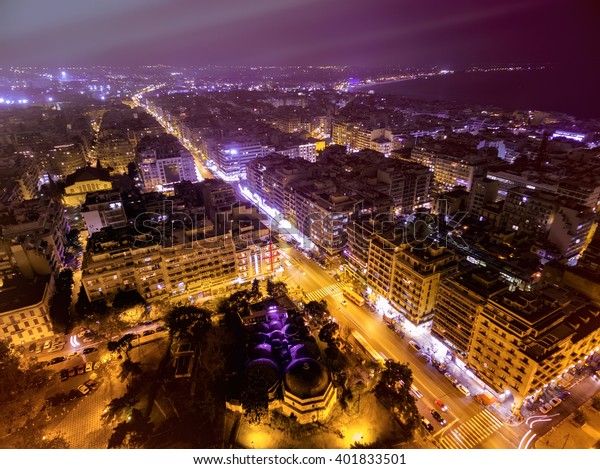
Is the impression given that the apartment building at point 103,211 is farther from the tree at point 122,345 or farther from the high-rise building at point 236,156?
the high-rise building at point 236,156

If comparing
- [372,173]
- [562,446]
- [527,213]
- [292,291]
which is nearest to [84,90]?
[372,173]

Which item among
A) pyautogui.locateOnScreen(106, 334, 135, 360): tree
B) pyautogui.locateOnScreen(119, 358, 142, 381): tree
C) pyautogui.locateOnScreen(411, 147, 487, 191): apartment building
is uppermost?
pyautogui.locateOnScreen(411, 147, 487, 191): apartment building

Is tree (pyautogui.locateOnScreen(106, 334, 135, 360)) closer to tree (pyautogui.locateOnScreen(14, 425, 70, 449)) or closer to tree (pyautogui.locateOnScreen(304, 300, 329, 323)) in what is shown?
tree (pyautogui.locateOnScreen(14, 425, 70, 449))

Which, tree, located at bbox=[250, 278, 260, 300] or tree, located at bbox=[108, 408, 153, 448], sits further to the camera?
tree, located at bbox=[250, 278, 260, 300]

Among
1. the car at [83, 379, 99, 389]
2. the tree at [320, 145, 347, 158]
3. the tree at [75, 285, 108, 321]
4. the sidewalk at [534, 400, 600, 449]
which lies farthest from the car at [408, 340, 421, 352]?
the tree at [320, 145, 347, 158]

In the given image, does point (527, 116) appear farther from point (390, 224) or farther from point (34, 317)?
point (34, 317)

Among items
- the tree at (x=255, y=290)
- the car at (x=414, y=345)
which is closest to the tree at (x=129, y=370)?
the tree at (x=255, y=290)

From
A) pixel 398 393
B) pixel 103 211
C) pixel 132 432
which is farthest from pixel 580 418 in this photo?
pixel 103 211
